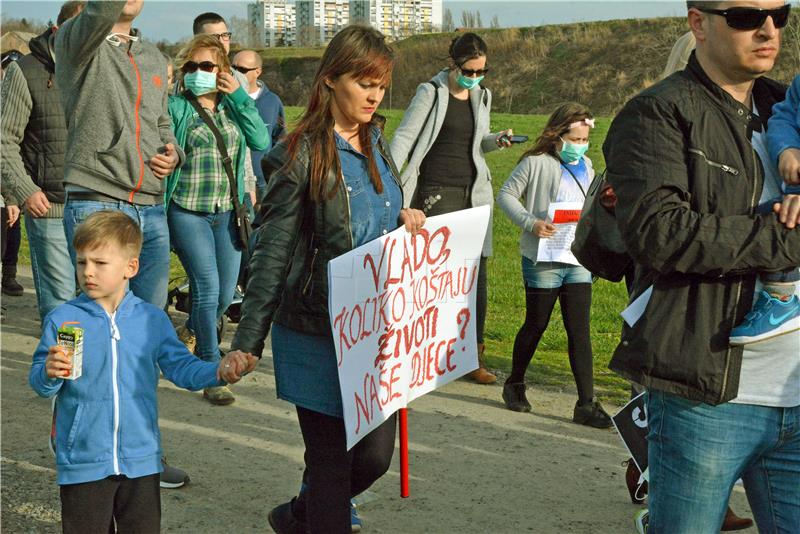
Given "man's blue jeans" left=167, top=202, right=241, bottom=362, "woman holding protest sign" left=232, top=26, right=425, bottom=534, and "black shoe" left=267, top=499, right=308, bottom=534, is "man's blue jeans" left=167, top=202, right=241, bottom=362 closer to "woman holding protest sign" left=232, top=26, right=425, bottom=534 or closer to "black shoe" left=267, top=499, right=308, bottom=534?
"black shoe" left=267, top=499, right=308, bottom=534

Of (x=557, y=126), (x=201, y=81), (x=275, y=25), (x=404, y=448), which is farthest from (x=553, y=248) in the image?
(x=275, y=25)

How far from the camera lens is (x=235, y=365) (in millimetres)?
3650

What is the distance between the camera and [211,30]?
820cm

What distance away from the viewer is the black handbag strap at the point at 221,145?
654cm

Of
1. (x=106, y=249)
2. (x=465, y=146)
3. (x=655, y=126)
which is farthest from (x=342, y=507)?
(x=465, y=146)

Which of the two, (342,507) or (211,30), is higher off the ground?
(211,30)

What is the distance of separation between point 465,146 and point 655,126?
15.5 feet

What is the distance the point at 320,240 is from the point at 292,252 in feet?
0.33

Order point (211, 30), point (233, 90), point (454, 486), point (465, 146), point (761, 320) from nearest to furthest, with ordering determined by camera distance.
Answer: point (761, 320) → point (454, 486) → point (233, 90) → point (465, 146) → point (211, 30)

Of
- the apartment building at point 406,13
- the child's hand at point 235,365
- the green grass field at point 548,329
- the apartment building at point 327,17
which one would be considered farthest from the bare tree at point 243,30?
the child's hand at point 235,365

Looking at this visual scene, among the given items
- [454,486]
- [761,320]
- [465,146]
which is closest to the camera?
[761,320]

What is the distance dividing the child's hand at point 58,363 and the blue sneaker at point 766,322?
2.03 m

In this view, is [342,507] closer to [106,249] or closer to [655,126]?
[106,249]

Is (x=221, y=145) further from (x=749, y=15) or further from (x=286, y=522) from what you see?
(x=749, y=15)
